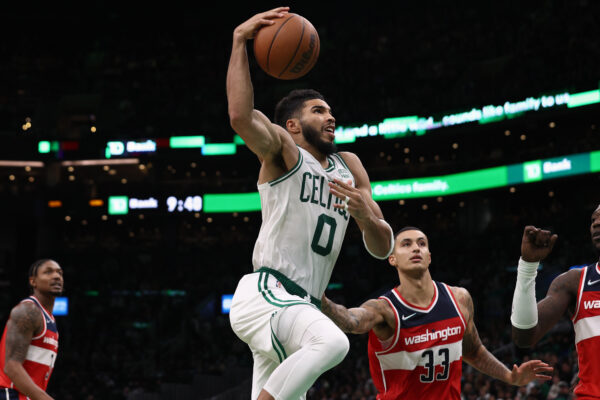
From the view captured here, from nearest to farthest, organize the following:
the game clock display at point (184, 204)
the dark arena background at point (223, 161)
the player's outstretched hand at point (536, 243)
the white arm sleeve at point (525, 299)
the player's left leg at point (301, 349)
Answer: the player's left leg at point (301, 349)
the player's outstretched hand at point (536, 243)
the white arm sleeve at point (525, 299)
the dark arena background at point (223, 161)
the game clock display at point (184, 204)

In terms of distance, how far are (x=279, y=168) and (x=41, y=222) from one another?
29.2 m

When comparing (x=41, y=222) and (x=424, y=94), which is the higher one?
(x=424, y=94)

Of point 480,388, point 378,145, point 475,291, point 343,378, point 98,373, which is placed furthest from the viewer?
point 378,145

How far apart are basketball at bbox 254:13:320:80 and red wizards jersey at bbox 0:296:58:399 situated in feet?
12.7

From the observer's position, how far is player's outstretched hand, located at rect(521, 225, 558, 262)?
16.1ft

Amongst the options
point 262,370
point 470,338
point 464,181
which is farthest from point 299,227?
point 464,181

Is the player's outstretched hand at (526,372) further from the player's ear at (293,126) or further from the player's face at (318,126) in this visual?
the player's ear at (293,126)

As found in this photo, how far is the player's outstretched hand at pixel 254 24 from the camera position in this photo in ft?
15.6

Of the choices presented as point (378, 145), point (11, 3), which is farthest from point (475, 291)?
point (11, 3)

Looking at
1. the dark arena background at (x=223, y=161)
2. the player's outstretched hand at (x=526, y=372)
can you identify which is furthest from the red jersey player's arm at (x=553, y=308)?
the dark arena background at (x=223, y=161)

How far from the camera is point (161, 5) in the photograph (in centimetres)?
3612

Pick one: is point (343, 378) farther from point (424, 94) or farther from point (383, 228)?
point (383, 228)

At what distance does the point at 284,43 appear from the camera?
16.2 feet

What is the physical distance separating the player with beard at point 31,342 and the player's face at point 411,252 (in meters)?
3.45
